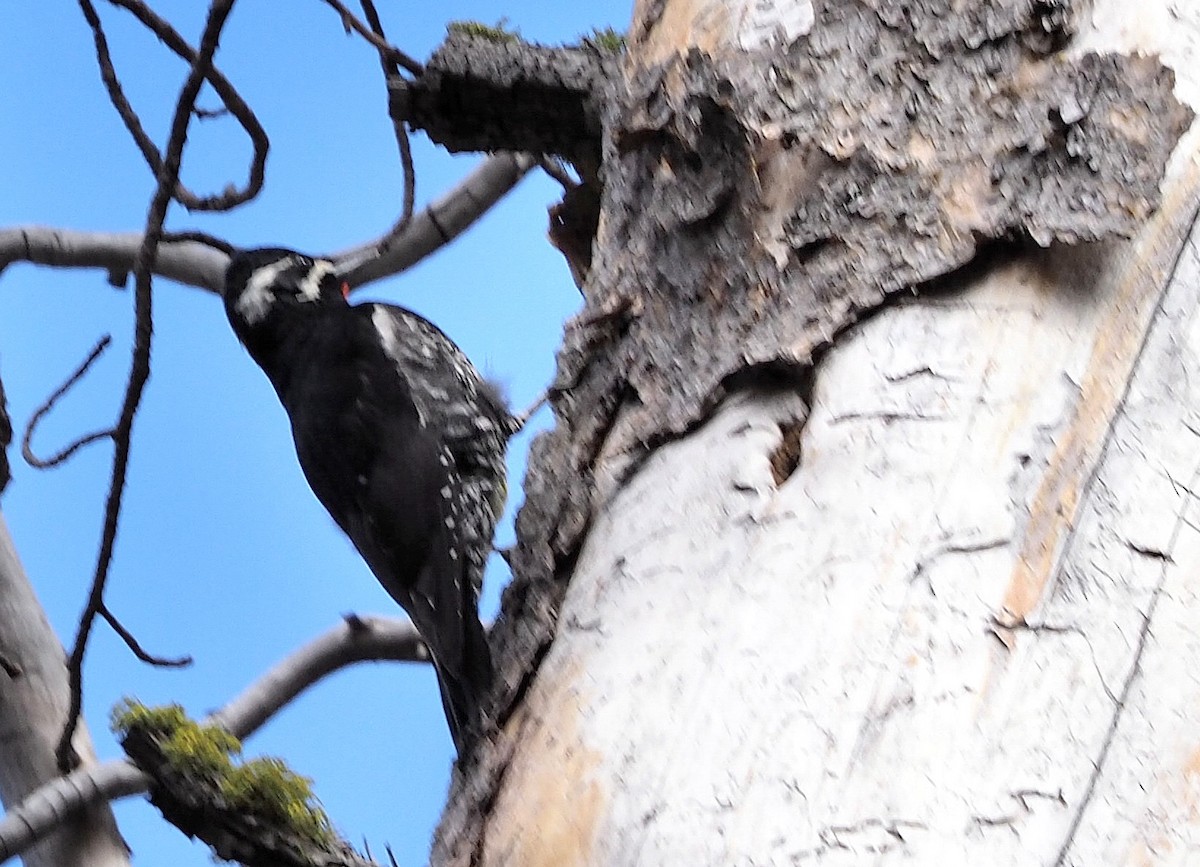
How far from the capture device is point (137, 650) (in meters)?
1.79

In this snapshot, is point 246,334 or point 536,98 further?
point 246,334

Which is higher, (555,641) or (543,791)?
(555,641)

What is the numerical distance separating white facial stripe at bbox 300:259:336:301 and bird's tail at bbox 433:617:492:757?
0.96 meters

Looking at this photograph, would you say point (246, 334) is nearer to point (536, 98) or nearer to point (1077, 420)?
point (536, 98)

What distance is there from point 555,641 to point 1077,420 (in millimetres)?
426

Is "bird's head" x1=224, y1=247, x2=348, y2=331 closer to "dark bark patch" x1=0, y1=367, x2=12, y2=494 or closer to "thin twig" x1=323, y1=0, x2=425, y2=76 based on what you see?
"dark bark patch" x1=0, y1=367, x2=12, y2=494

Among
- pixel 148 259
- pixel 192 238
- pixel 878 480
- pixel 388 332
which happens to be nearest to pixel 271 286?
pixel 388 332

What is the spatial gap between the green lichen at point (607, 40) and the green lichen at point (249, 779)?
1000 mm

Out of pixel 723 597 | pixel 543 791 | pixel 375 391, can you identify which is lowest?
pixel 543 791

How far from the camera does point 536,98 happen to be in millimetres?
1774

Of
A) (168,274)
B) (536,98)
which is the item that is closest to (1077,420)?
(536,98)

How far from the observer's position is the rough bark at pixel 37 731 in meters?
2.13

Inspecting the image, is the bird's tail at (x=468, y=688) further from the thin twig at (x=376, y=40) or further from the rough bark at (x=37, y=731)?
the rough bark at (x=37, y=731)

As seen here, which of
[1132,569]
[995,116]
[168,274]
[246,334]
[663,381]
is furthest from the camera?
[168,274]
